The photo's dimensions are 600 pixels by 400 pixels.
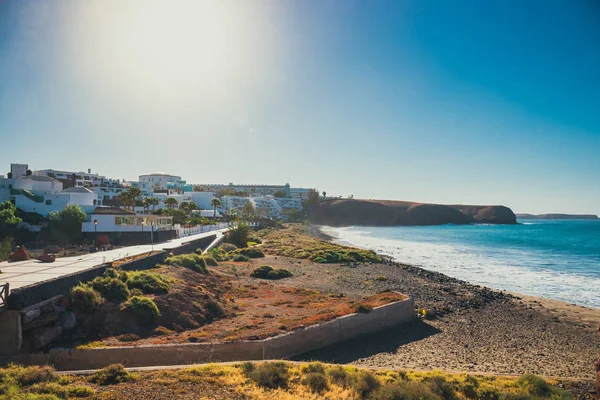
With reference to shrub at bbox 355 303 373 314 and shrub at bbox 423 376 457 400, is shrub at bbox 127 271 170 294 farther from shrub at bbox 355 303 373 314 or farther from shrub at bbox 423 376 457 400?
shrub at bbox 423 376 457 400

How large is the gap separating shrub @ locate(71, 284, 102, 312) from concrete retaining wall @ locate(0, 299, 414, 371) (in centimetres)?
286

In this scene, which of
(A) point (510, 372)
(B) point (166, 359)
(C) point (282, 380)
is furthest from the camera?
(A) point (510, 372)

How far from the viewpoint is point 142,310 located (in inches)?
647

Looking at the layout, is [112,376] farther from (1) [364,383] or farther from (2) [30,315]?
(1) [364,383]

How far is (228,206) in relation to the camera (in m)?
143

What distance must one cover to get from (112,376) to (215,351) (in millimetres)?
4027

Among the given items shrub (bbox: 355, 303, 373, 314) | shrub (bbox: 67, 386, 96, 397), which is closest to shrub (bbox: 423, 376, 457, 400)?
shrub (bbox: 355, 303, 373, 314)

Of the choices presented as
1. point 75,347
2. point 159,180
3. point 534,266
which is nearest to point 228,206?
point 159,180

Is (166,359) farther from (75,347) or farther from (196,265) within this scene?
(196,265)

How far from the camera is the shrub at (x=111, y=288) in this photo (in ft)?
55.2

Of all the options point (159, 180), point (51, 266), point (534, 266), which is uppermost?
point (159, 180)

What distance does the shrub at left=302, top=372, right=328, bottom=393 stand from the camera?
11.2 m

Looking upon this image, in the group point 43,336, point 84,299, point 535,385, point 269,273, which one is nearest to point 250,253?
point 269,273

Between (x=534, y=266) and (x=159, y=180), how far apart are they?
134845 mm
